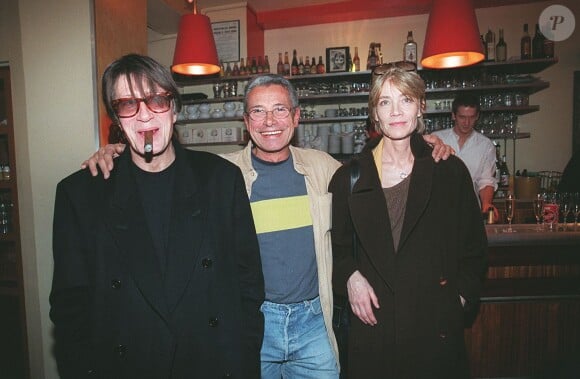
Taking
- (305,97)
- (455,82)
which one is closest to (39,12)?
(305,97)

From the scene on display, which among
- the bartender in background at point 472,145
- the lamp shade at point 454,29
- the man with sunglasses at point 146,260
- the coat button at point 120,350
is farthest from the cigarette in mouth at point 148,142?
the bartender in background at point 472,145

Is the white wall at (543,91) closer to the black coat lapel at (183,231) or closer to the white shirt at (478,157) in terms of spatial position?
the white shirt at (478,157)

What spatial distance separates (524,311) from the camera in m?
2.42

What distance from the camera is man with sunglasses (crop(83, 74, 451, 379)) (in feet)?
5.57

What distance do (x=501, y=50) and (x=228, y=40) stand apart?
369cm

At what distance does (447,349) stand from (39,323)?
9.17 feet

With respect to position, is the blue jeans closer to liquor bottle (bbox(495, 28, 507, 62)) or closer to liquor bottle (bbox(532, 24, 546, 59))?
liquor bottle (bbox(495, 28, 507, 62))

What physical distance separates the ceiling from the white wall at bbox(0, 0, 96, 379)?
2.46 m

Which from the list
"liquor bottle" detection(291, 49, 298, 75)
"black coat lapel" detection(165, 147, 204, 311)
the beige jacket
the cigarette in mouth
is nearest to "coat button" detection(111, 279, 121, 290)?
"black coat lapel" detection(165, 147, 204, 311)

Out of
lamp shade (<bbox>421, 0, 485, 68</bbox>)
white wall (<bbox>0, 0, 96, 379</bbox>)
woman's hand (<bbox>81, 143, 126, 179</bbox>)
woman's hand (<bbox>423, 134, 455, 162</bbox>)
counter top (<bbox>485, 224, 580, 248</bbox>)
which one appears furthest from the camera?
white wall (<bbox>0, 0, 96, 379</bbox>)

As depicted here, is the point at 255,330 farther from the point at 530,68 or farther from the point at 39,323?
the point at 530,68

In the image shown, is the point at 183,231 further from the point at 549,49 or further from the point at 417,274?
the point at 549,49

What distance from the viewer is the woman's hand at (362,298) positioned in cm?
158

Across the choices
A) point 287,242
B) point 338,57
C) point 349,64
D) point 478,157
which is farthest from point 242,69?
point 287,242
